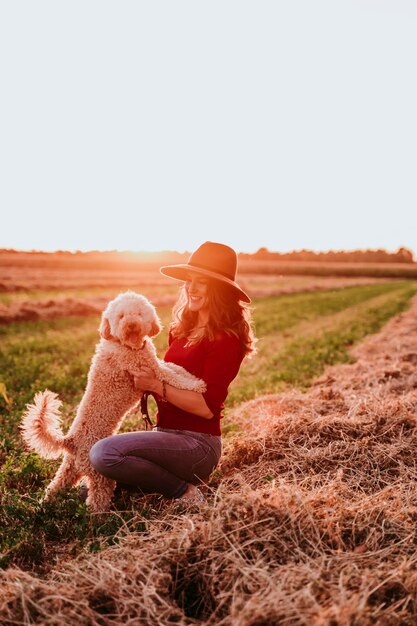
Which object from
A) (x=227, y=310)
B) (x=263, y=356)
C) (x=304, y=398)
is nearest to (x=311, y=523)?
(x=227, y=310)

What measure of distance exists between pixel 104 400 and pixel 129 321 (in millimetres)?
701

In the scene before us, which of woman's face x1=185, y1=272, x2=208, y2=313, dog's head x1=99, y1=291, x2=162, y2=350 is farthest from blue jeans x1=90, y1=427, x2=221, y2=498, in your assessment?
woman's face x1=185, y1=272, x2=208, y2=313

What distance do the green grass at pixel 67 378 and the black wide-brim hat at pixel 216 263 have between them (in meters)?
2.00

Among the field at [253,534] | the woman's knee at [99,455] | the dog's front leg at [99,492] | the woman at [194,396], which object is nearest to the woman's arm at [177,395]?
the woman at [194,396]

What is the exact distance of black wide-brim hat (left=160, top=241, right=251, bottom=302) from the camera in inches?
179

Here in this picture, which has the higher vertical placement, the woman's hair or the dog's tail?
the woman's hair

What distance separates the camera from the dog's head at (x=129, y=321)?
14.6 feet

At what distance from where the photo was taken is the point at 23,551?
376cm

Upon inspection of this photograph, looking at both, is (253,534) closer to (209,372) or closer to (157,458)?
(157,458)

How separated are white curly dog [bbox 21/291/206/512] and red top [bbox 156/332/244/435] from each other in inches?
4.3

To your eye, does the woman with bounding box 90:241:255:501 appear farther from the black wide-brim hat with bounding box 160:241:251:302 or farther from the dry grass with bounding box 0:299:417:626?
the dry grass with bounding box 0:299:417:626

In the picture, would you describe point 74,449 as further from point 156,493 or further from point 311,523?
point 311,523

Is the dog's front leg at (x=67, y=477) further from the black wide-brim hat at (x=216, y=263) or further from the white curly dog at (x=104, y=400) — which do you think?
the black wide-brim hat at (x=216, y=263)

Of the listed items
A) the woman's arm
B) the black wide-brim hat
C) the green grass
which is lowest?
the green grass
